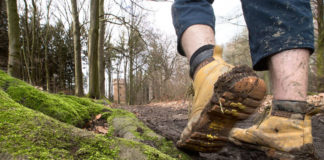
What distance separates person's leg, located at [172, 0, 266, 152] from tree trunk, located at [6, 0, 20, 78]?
5106 mm

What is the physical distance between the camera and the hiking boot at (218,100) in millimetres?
956

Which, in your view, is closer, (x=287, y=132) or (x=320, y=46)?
(x=287, y=132)

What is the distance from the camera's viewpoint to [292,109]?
1024 mm

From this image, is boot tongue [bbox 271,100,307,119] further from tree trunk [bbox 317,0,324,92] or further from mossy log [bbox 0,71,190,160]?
tree trunk [bbox 317,0,324,92]

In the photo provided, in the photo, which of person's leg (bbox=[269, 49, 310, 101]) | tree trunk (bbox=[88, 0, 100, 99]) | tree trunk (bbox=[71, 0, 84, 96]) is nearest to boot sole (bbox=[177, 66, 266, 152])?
person's leg (bbox=[269, 49, 310, 101])

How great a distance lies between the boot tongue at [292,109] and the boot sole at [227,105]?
0.50 ft

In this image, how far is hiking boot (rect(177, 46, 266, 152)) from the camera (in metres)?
0.96

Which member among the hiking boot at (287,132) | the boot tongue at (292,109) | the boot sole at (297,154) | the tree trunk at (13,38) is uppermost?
the tree trunk at (13,38)

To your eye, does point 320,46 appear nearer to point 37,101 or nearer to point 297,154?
point 297,154

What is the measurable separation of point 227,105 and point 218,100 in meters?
0.05

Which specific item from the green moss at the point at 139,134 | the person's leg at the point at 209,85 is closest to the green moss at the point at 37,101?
the green moss at the point at 139,134

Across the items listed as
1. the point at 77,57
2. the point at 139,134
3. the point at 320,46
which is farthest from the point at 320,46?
the point at 77,57

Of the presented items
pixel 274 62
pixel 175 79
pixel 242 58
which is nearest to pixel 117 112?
pixel 274 62

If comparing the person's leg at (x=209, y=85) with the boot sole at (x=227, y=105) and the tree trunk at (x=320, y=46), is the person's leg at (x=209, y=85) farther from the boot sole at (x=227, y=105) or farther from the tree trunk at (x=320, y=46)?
the tree trunk at (x=320, y=46)
